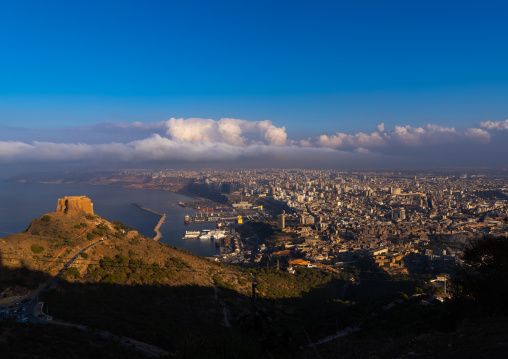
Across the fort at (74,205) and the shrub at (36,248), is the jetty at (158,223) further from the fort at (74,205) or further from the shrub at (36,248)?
the shrub at (36,248)

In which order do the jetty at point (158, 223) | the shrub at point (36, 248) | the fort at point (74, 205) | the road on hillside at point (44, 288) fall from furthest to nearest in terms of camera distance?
the jetty at point (158, 223)
the fort at point (74, 205)
the shrub at point (36, 248)
the road on hillside at point (44, 288)

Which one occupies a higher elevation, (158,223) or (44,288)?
(44,288)

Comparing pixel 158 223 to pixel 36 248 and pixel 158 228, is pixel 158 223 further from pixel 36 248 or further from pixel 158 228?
pixel 36 248

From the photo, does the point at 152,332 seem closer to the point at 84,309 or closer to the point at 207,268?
the point at 84,309

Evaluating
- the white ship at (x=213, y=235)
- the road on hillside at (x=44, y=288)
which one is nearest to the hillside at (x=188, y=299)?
the road on hillside at (x=44, y=288)

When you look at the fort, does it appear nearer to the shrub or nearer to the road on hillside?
the road on hillside

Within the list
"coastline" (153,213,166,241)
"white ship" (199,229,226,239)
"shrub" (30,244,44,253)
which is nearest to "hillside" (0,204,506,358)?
"shrub" (30,244,44,253)

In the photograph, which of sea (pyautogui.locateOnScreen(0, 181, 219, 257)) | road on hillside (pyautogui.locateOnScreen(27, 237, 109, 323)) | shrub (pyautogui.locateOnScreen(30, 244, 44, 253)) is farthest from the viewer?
sea (pyautogui.locateOnScreen(0, 181, 219, 257))

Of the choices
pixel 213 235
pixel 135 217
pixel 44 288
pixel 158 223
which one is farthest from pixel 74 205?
pixel 135 217

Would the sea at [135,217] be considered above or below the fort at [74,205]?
below

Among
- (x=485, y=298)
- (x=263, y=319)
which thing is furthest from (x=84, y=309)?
(x=485, y=298)

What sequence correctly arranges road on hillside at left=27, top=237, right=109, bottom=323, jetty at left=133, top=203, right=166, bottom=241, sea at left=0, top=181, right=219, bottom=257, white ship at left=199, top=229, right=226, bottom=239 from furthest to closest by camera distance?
jetty at left=133, top=203, right=166, bottom=241 < white ship at left=199, top=229, right=226, bottom=239 < sea at left=0, top=181, right=219, bottom=257 < road on hillside at left=27, top=237, right=109, bottom=323
